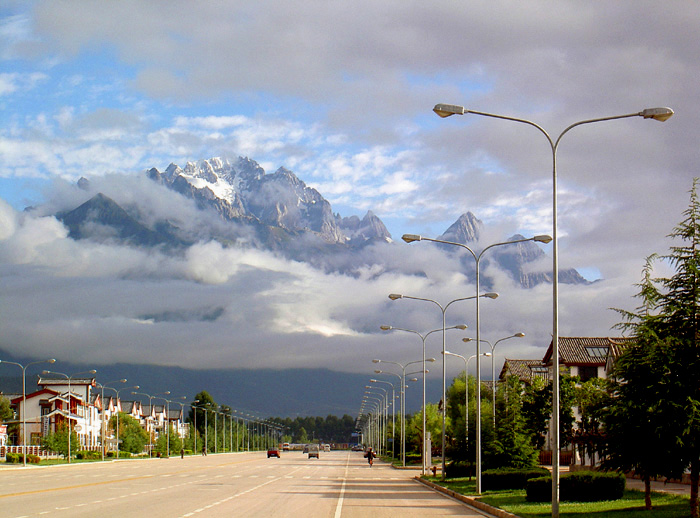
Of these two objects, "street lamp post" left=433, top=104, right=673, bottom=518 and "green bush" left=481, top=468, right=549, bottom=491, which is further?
"green bush" left=481, top=468, right=549, bottom=491

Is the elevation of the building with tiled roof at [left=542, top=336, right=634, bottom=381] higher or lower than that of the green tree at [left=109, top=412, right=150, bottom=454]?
higher

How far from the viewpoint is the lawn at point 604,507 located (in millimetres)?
24094

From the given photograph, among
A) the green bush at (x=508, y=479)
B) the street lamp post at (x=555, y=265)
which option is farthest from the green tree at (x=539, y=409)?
the street lamp post at (x=555, y=265)

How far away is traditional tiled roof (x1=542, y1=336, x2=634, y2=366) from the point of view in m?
89.4

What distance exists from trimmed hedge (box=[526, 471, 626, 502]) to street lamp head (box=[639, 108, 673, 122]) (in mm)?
13479

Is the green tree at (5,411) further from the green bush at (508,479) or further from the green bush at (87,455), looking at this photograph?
the green bush at (508,479)

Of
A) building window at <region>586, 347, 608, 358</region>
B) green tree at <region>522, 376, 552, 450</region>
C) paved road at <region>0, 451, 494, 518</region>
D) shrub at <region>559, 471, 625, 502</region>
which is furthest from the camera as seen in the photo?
building window at <region>586, 347, 608, 358</region>

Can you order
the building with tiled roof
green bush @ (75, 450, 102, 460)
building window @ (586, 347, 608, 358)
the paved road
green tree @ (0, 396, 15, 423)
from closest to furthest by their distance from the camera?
1. the paved road
2. the building with tiled roof
3. building window @ (586, 347, 608, 358)
4. green bush @ (75, 450, 102, 460)
5. green tree @ (0, 396, 15, 423)

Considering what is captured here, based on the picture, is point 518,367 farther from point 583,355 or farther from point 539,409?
point 539,409

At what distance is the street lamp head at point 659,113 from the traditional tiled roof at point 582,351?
69.0 metres

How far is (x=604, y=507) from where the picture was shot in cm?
2672

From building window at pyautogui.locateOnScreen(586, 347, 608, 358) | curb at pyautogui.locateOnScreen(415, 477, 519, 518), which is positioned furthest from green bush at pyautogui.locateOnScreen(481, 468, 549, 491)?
building window at pyautogui.locateOnScreen(586, 347, 608, 358)

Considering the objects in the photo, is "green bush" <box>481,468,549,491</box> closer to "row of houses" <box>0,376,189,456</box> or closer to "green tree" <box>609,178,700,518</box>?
"green tree" <box>609,178,700,518</box>

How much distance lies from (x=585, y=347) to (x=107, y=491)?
66969mm
